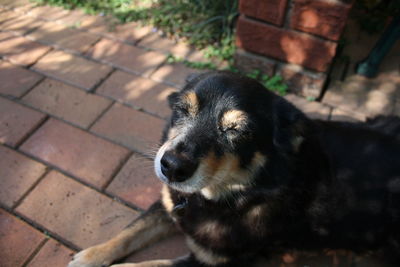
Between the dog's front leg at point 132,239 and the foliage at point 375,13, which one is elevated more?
the foliage at point 375,13

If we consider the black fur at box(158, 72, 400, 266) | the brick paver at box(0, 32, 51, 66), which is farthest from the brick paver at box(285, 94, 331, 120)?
the brick paver at box(0, 32, 51, 66)

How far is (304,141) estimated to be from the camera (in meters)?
1.92

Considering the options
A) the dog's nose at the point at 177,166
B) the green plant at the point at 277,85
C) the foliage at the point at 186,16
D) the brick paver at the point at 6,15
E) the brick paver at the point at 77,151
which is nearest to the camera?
the dog's nose at the point at 177,166

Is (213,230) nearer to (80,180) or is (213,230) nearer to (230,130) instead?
(230,130)

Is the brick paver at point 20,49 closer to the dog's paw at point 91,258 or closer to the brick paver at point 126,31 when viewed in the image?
the brick paver at point 126,31

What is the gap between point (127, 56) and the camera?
3539 mm

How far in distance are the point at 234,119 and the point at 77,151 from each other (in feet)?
5.16

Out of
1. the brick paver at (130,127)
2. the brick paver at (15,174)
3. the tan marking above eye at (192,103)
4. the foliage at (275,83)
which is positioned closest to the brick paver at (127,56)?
the brick paver at (130,127)

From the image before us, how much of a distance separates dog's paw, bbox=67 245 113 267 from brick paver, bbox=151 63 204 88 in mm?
1743

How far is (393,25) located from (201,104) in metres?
2.37

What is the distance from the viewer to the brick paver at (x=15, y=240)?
7.06 ft

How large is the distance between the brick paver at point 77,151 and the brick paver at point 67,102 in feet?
0.43

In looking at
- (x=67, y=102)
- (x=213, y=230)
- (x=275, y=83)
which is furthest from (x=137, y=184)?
(x=275, y=83)

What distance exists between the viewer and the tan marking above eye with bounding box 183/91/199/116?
1870mm
